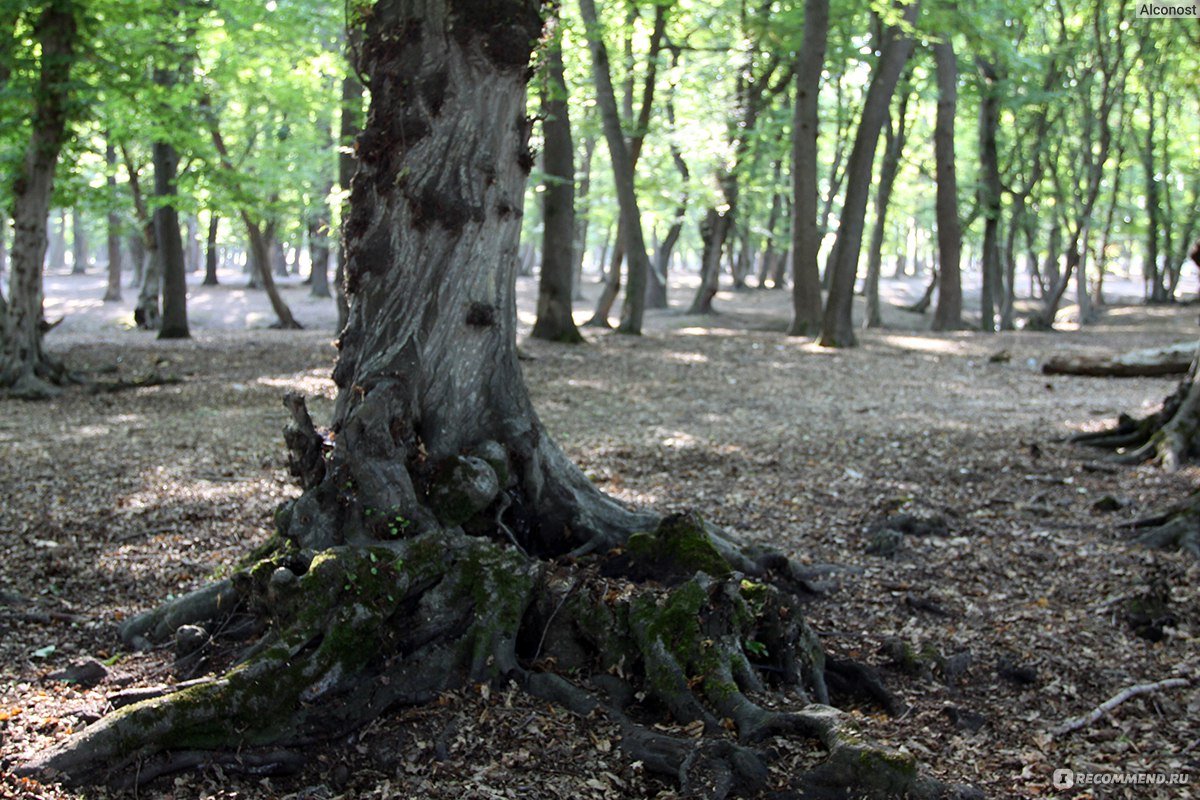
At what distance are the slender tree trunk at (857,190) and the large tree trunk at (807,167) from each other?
0.66 metres

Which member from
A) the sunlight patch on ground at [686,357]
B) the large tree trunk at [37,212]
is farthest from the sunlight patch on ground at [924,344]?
the large tree trunk at [37,212]

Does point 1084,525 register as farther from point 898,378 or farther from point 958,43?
point 958,43

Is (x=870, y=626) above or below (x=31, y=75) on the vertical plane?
below

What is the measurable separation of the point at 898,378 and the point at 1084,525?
8109 mm

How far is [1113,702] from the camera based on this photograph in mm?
4594

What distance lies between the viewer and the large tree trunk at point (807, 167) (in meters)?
17.7

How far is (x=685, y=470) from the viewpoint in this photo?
354 inches

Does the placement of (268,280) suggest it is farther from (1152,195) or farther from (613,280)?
(1152,195)

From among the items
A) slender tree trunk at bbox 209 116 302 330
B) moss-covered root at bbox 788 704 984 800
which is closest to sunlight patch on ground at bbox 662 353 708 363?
slender tree trunk at bbox 209 116 302 330

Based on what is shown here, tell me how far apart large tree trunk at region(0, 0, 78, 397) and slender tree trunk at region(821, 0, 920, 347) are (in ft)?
41.4

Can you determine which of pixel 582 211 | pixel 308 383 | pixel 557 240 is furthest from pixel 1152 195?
pixel 308 383

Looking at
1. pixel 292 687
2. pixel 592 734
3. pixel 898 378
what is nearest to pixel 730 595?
pixel 592 734

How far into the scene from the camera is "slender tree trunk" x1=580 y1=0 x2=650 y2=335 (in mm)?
18406

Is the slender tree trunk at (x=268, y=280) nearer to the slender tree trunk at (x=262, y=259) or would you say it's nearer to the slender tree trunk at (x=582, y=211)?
the slender tree trunk at (x=262, y=259)
